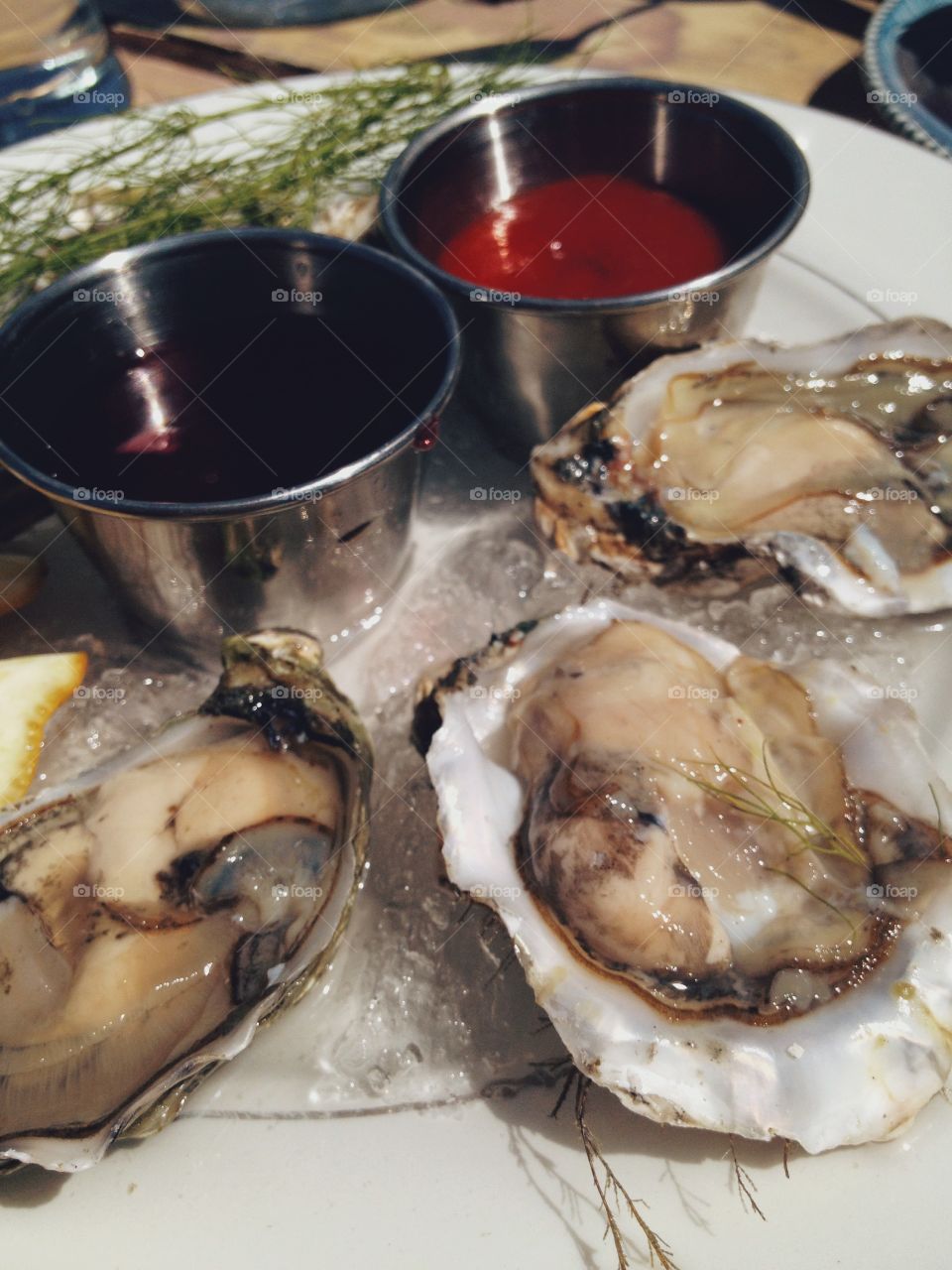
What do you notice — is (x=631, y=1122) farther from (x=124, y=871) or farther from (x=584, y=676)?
(x=124, y=871)

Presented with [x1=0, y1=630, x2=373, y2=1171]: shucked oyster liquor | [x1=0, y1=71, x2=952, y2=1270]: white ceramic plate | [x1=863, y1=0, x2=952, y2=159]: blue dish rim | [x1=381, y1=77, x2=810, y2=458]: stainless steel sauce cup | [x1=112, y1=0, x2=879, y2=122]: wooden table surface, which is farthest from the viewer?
[x1=112, y1=0, x2=879, y2=122]: wooden table surface

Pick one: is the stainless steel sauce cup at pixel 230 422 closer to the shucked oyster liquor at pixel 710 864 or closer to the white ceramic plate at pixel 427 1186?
the shucked oyster liquor at pixel 710 864

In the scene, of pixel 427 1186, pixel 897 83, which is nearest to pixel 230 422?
pixel 427 1186

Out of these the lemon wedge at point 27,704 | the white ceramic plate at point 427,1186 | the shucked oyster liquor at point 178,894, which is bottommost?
the white ceramic plate at point 427,1186

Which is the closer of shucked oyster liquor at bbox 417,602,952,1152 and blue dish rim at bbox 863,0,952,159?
shucked oyster liquor at bbox 417,602,952,1152

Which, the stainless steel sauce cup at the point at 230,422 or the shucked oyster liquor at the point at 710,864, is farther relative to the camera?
the stainless steel sauce cup at the point at 230,422

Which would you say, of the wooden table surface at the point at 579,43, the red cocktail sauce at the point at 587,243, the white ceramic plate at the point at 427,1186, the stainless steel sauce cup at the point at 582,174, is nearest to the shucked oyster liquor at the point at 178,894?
the white ceramic plate at the point at 427,1186

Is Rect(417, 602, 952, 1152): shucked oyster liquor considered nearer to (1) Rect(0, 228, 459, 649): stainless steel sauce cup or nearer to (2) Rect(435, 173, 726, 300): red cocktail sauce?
(1) Rect(0, 228, 459, 649): stainless steel sauce cup

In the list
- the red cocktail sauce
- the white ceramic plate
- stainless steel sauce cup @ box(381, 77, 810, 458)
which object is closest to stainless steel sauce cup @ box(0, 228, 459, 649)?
stainless steel sauce cup @ box(381, 77, 810, 458)
